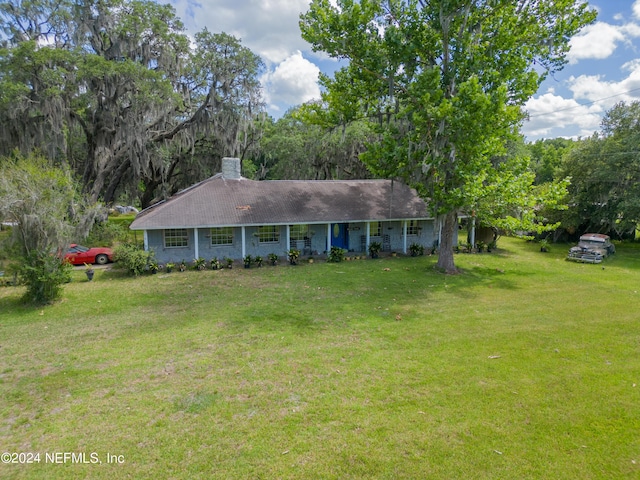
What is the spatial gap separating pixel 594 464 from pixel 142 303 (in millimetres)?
11299

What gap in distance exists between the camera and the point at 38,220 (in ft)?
33.1

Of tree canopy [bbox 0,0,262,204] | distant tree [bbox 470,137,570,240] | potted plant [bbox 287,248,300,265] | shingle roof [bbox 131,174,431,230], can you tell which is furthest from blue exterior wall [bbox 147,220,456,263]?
tree canopy [bbox 0,0,262,204]

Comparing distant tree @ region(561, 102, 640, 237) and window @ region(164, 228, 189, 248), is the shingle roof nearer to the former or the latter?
window @ region(164, 228, 189, 248)

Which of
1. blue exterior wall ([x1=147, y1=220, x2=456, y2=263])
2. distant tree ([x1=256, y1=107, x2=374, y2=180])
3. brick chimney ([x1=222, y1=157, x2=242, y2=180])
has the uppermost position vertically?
distant tree ([x1=256, y1=107, x2=374, y2=180])

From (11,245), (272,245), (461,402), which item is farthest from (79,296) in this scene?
(461,402)

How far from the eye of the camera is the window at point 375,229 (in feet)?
65.6

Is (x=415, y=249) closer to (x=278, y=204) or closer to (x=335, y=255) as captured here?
(x=335, y=255)

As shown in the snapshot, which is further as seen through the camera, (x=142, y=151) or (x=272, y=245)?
(x=142, y=151)

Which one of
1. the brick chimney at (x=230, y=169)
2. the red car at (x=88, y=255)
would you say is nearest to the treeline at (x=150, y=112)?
the red car at (x=88, y=255)

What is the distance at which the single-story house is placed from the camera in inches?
637

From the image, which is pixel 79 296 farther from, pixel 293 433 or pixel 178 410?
pixel 293 433

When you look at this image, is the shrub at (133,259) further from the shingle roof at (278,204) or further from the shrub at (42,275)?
the shrub at (42,275)

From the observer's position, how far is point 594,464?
14.7 feet

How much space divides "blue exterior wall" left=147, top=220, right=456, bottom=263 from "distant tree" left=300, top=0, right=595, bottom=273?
11.8 ft
